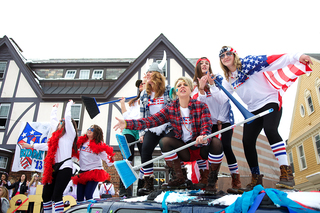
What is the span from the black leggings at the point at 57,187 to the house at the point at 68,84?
22.6 feet

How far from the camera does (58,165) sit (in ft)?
11.9

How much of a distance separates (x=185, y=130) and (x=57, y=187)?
7.30 ft

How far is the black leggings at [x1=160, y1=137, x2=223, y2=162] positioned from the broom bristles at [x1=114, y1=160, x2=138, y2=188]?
0.45 meters

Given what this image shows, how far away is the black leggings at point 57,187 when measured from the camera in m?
3.48

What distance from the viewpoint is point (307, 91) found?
6938 millimetres

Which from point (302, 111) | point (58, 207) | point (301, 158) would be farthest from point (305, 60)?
point (301, 158)

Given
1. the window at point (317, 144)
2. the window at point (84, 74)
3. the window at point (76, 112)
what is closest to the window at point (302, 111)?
the window at point (317, 144)

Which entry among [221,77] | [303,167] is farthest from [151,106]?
[303,167]

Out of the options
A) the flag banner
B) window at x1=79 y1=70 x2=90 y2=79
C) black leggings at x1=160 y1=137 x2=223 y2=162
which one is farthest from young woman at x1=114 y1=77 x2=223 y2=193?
window at x1=79 y1=70 x2=90 y2=79

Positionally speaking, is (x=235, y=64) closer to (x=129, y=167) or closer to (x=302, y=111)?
(x=129, y=167)

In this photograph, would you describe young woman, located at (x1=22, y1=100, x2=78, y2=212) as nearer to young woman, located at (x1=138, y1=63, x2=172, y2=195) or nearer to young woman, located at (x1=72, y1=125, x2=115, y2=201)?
young woman, located at (x1=72, y1=125, x2=115, y2=201)

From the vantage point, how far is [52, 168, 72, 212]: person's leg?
3434 mm

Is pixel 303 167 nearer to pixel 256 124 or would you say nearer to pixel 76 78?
pixel 256 124

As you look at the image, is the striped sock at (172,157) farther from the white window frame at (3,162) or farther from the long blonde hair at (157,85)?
the white window frame at (3,162)
